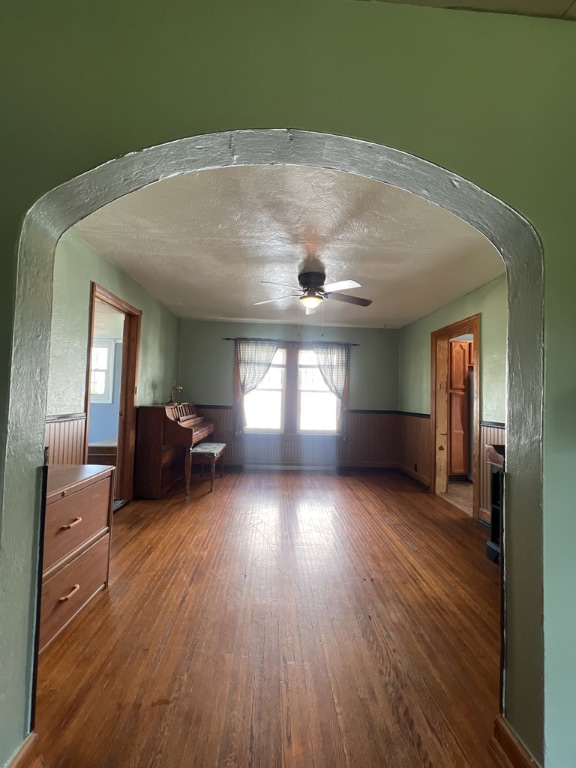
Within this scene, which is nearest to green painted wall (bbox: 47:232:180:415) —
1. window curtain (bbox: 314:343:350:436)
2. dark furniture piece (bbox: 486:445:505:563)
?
window curtain (bbox: 314:343:350:436)

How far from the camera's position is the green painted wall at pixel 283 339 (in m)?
6.16

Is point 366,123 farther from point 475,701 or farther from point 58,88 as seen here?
point 475,701

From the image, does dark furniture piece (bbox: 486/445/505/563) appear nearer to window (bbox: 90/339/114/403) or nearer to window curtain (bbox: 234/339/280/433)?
window curtain (bbox: 234/339/280/433)

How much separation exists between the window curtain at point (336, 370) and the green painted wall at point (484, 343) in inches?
45.0

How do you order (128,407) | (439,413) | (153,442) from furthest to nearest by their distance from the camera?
(439,413), (153,442), (128,407)

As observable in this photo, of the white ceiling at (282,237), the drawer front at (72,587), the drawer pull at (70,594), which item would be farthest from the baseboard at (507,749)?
the white ceiling at (282,237)

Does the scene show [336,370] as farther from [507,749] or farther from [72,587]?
[507,749]

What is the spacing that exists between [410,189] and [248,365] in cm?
505

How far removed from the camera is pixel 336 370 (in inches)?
248

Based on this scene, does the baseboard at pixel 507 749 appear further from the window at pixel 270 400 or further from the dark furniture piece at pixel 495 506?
the window at pixel 270 400

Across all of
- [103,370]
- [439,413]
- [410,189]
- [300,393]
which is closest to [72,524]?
[410,189]

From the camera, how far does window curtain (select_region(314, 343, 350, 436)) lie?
627 cm

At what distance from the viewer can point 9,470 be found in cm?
100

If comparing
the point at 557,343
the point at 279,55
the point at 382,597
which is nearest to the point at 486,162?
the point at 557,343
